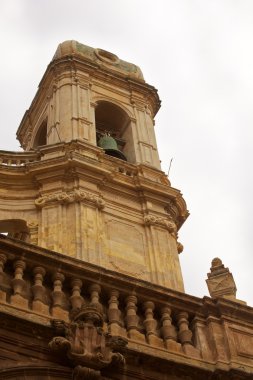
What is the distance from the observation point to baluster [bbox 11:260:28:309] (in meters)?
7.83

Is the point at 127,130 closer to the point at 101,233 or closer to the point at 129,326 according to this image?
the point at 101,233

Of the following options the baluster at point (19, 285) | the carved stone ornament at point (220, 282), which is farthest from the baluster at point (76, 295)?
the carved stone ornament at point (220, 282)

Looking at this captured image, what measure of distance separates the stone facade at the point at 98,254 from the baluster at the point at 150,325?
0.6 inches

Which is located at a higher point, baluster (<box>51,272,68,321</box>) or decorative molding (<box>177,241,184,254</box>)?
decorative molding (<box>177,241,184,254</box>)

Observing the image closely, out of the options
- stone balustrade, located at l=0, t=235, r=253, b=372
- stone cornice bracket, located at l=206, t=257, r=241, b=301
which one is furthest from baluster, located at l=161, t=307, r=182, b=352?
stone cornice bracket, located at l=206, t=257, r=241, b=301

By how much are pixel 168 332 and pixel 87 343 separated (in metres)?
1.25

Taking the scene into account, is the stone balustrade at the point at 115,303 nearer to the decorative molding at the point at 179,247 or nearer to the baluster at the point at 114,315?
the baluster at the point at 114,315

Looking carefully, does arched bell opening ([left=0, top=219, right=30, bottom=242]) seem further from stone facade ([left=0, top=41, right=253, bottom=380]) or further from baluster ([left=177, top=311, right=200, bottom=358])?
baluster ([left=177, top=311, right=200, bottom=358])

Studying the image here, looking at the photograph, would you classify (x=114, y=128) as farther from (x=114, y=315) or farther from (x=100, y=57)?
(x=114, y=315)

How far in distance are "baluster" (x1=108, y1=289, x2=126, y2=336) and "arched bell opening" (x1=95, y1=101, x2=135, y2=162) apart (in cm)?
1428

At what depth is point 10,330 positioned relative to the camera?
7543mm

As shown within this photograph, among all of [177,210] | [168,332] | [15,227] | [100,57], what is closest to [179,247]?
[177,210]

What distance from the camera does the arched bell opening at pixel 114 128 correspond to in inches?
906

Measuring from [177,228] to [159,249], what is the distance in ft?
8.03
